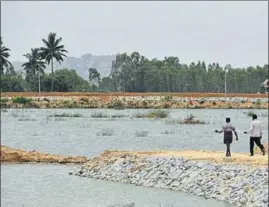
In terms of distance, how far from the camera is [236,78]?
134 metres

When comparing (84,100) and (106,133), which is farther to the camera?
(84,100)

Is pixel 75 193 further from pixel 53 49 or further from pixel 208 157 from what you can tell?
pixel 53 49

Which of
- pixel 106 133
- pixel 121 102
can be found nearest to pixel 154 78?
pixel 121 102

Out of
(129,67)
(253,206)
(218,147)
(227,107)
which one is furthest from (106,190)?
(129,67)

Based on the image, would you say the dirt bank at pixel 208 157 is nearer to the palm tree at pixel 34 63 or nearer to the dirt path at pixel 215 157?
the dirt path at pixel 215 157

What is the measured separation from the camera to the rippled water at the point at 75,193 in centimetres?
1735

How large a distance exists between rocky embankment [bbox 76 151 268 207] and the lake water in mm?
512

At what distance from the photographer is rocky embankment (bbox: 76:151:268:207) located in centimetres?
1700

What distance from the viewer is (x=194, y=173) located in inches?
766

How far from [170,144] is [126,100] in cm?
5454

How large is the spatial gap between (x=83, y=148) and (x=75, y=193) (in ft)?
45.4

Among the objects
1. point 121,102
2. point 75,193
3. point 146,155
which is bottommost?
point 75,193

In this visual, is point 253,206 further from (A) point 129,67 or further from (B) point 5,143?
(A) point 129,67

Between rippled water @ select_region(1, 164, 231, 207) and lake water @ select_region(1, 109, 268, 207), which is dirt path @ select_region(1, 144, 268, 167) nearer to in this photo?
lake water @ select_region(1, 109, 268, 207)
